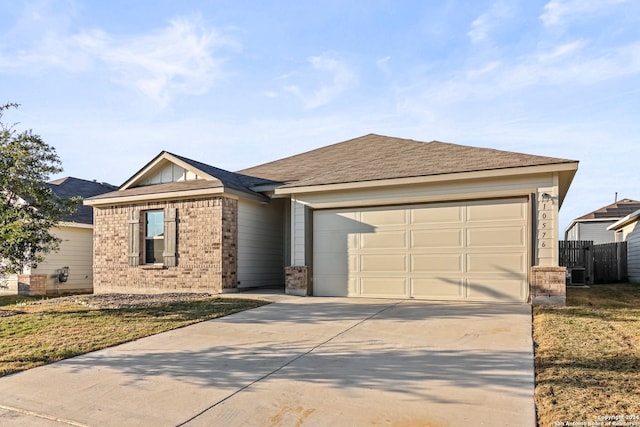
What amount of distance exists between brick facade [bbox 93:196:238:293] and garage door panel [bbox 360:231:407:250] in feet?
12.5

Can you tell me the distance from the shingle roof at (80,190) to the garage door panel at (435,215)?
524 inches

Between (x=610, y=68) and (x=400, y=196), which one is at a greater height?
(x=610, y=68)

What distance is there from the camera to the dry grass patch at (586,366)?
133 inches

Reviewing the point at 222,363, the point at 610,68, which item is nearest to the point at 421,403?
the point at 222,363

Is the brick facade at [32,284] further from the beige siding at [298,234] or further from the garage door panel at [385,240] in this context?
the garage door panel at [385,240]

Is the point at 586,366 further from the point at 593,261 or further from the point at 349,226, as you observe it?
the point at 593,261

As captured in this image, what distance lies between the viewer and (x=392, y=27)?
10.2m

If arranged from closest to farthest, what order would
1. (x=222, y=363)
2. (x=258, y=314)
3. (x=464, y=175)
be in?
(x=222, y=363) < (x=258, y=314) < (x=464, y=175)

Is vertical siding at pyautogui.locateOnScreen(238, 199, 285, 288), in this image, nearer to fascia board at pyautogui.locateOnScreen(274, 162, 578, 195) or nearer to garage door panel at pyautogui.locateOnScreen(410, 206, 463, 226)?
→ fascia board at pyautogui.locateOnScreen(274, 162, 578, 195)

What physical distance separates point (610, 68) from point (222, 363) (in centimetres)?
1056

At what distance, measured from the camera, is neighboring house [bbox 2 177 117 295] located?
15469 mm

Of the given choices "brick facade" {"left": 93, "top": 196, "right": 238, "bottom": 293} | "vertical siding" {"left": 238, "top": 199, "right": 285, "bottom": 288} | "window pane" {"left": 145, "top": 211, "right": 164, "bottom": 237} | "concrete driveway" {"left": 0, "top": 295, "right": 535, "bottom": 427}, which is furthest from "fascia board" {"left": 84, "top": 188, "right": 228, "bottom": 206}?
"concrete driveway" {"left": 0, "top": 295, "right": 535, "bottom": 427}

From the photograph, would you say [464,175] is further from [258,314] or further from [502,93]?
[258,314]

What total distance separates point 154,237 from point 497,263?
957 cm
